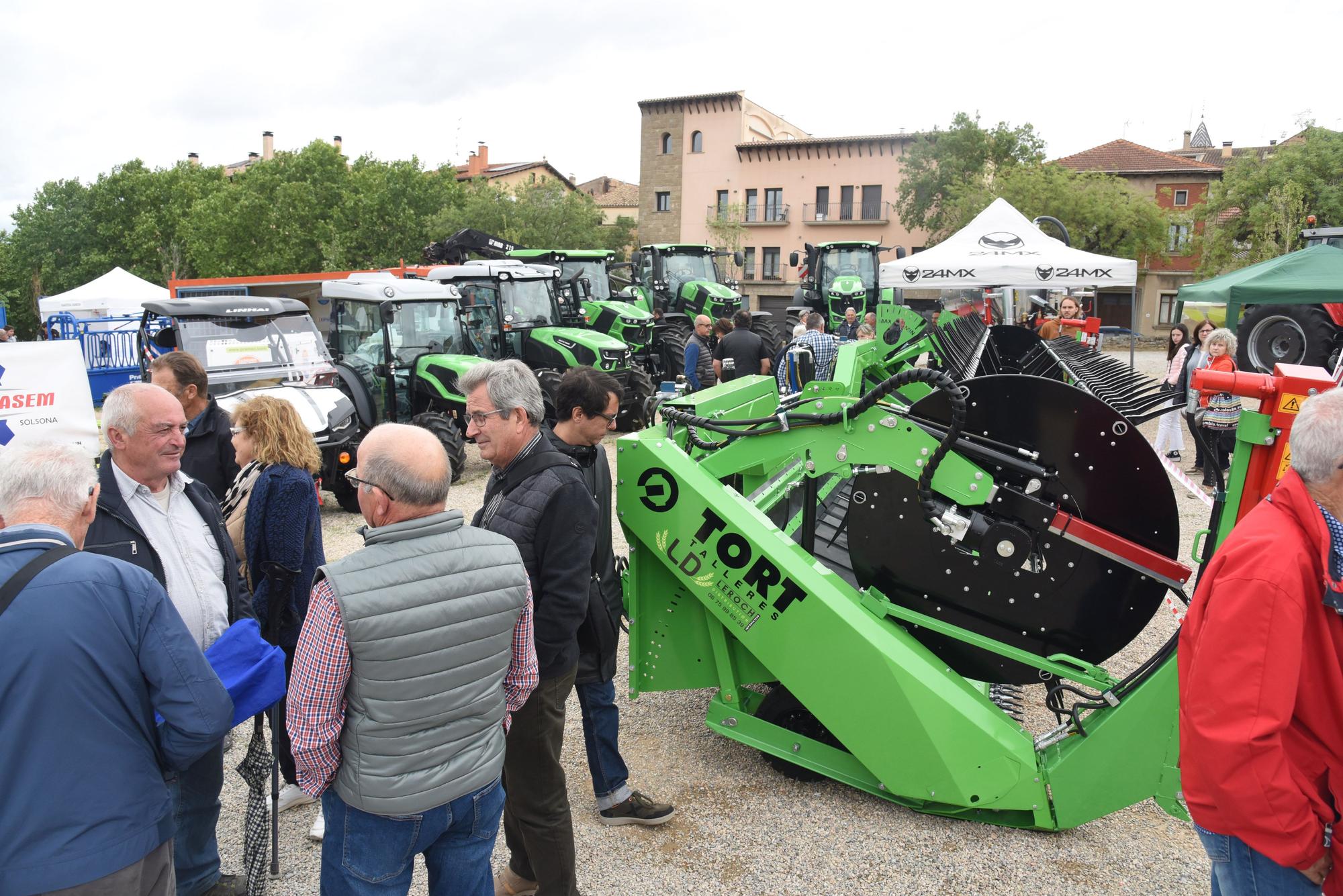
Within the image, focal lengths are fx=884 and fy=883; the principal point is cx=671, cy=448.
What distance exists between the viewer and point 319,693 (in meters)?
1.86

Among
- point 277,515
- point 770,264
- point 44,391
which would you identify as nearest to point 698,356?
point 44,391

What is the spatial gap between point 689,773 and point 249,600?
6.09 ft

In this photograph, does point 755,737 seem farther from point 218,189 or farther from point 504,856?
point 218,189

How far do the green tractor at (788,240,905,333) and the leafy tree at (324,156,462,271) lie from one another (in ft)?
64.0

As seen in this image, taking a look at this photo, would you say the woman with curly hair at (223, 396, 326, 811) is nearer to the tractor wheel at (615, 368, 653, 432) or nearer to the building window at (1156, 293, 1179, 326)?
the tractor wheel at (615, 368, 653, 432)

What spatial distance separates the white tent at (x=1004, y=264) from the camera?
29.6 feet

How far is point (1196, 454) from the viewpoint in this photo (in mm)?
10102

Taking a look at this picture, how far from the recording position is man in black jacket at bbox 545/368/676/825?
2957mm

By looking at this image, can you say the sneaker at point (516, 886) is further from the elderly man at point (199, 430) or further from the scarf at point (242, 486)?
the elderly man at point (199, 430)

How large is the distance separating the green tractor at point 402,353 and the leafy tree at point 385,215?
2442 centimetres

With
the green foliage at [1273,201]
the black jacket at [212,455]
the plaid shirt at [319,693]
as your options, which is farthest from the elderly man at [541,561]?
the green foliage at [1273,201]

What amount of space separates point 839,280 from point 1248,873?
16.4 m

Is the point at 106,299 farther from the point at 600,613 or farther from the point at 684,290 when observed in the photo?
the point at 600,613

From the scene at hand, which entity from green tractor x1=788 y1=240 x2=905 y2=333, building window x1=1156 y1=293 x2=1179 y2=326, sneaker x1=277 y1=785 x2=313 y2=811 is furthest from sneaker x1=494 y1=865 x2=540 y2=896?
building window x1=1156 y1=293 x2=1179 y2=326
